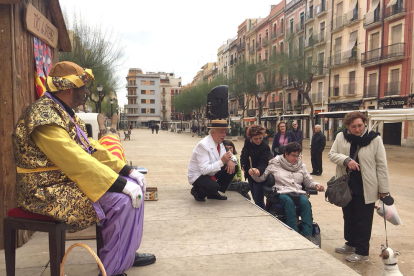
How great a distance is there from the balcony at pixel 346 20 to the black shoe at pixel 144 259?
31072 mm

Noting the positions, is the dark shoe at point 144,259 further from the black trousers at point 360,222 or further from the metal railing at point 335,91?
the metal railing at point 335,91

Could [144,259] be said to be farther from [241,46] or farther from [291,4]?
[241,46]

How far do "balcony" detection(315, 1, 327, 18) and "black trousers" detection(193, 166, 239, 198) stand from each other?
32.6m

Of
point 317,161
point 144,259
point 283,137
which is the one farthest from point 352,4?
point 144,259

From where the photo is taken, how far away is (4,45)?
10.1 ft

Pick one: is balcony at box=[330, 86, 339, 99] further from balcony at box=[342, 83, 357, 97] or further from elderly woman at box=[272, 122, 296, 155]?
elderly woman at box=[272, 122, 296, 155]

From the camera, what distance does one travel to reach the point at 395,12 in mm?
24938

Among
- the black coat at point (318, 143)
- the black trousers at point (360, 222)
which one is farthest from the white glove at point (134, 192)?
the black coat at point (318, 143)

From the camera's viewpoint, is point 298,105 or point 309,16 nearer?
point 309,16

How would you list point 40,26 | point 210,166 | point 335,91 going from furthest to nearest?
point 335,91 → point 210,166 → point 40,26

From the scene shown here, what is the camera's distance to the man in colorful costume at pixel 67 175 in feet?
6.82

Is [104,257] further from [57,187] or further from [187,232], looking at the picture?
[187,232]

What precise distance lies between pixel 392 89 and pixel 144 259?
2766 centimetres

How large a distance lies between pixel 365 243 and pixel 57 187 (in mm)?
3335
